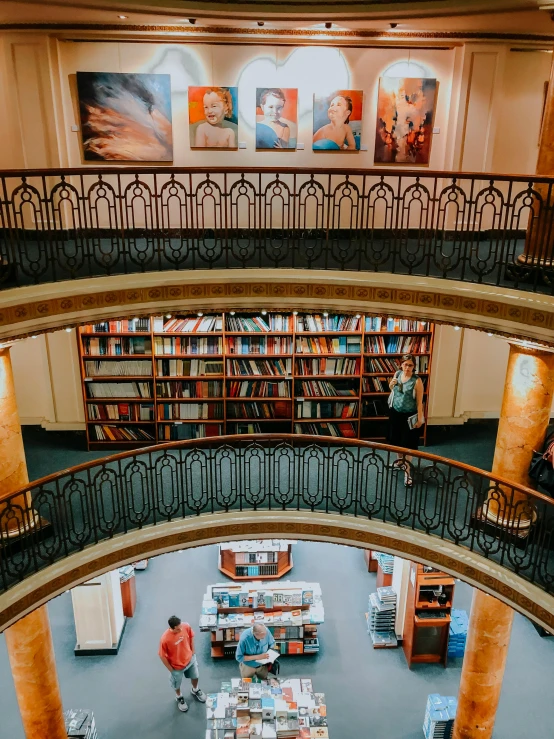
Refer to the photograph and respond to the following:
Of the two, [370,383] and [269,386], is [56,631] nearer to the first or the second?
[269,386]

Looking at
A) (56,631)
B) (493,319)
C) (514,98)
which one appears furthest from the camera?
(56,631)

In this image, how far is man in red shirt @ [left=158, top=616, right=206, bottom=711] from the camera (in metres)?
8.05

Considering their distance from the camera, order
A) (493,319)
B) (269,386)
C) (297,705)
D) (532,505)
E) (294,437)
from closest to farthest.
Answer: (493,319)
(532,505)
(294,437)
(297,705)
(269,386)

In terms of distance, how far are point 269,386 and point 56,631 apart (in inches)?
185

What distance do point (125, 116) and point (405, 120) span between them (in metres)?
3.43

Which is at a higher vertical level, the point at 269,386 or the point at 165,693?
the point at 269,386

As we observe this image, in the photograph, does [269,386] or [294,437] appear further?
[269,386]

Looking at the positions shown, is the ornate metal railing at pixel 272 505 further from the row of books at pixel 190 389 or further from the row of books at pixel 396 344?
the row of books at pixel 396 344

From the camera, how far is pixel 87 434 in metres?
8.72

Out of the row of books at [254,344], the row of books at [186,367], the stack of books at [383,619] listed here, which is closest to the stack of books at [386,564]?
the stack of books at [383,619]

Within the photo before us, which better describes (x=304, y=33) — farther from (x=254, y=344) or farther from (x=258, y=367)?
(x=258, y=367)

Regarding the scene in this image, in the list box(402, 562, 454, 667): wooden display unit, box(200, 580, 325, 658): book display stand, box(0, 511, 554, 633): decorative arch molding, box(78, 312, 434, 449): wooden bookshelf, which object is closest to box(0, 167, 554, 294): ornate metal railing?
box(78, 312, 434, 449): wooden bookshelf

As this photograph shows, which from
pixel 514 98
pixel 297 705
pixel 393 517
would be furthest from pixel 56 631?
pixel 514 98

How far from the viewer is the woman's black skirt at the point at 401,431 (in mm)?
7586
